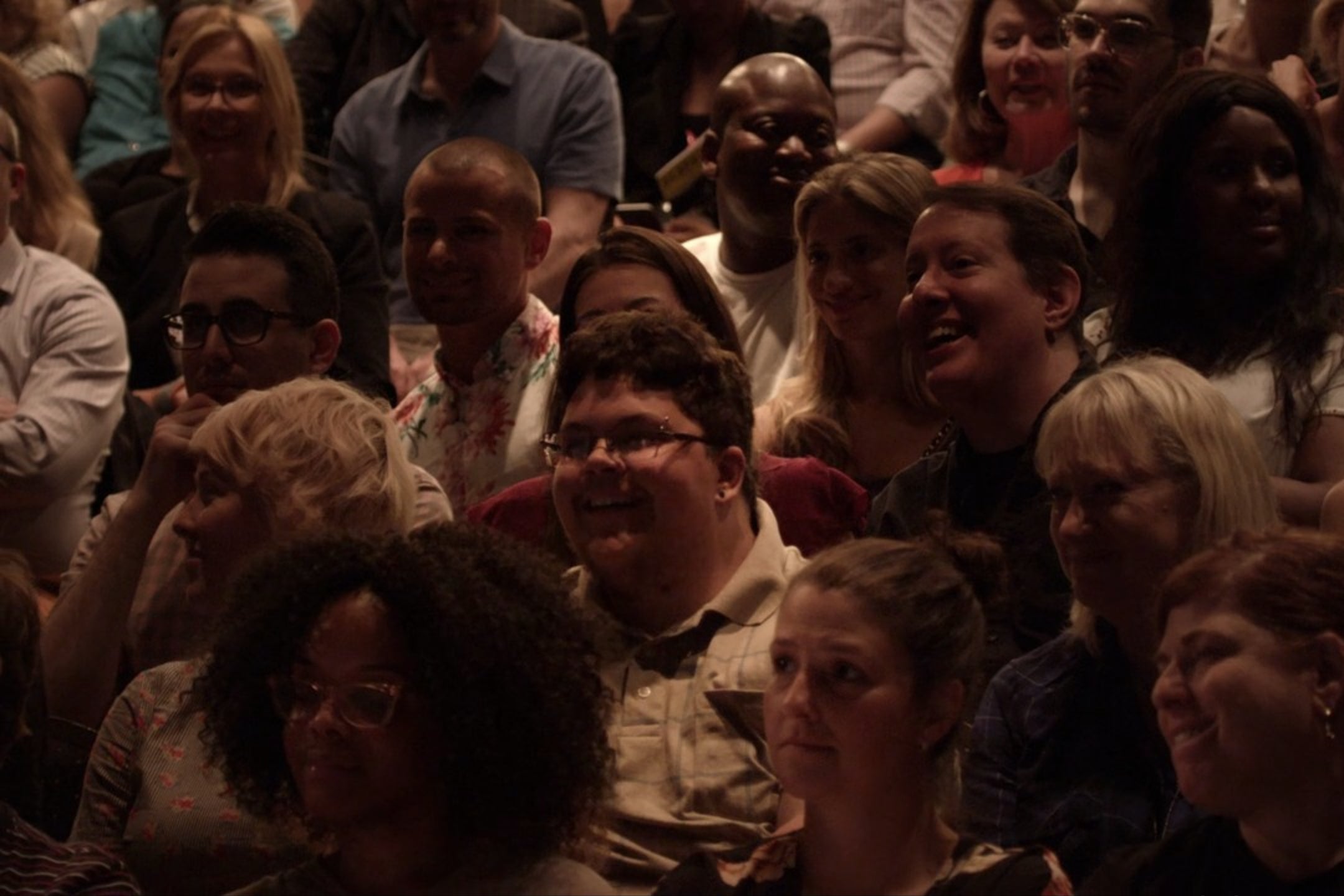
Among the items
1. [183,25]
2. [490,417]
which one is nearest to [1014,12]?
[490,417]

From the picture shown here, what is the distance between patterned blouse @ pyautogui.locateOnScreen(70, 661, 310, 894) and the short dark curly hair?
0.24 meters

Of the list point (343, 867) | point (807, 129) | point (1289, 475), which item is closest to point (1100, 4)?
point (807, 129)

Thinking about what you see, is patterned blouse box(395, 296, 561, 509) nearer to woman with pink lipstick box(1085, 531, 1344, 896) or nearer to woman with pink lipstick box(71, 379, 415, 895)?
woman with pink lipstick box(71, 379, 415, 895)

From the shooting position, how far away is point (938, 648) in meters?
2.62

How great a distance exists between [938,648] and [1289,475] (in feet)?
3.88

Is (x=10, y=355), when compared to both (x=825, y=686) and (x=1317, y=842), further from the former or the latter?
(x=1317, y=842)

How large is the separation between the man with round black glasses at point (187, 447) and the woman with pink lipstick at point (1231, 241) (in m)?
1.19

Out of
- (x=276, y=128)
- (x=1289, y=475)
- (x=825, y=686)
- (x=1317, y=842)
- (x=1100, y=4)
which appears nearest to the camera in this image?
(x=1317, y=842)

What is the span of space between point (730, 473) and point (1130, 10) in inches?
67.6

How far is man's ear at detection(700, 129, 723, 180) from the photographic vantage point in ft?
15.9

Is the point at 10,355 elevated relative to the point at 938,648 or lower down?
lower down

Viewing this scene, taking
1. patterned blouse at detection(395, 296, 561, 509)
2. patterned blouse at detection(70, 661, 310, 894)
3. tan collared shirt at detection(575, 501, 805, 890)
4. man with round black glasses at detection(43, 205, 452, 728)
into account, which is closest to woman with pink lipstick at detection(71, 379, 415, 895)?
patterned blouse at detection(70, 661, 310, 894)

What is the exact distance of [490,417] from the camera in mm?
4418

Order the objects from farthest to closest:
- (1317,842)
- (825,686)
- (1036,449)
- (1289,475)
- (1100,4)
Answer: (1100,4)
(1289,475)
(1036,449)
(825,686)
(1317,842)
